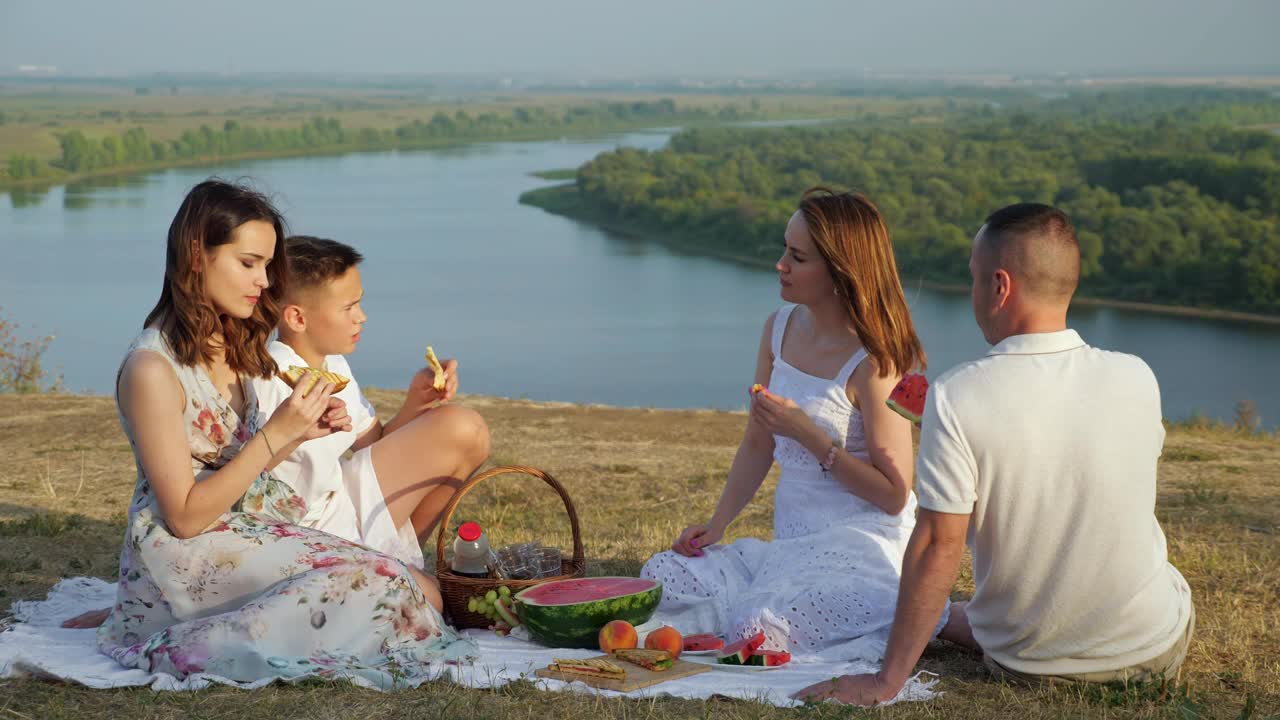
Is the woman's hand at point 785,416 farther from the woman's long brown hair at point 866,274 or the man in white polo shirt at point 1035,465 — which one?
the man in white polo shirt at point 1035,465

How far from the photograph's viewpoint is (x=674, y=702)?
3.27 meters

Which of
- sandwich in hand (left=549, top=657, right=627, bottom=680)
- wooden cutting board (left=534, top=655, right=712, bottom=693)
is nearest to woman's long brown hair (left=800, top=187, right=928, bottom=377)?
wooden cutting board (left=534, top=655, right=712, bottom=693)

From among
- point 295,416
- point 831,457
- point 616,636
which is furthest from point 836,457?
point 295,416

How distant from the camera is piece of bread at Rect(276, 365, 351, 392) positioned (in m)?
3.39

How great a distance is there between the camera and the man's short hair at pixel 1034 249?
2.92m

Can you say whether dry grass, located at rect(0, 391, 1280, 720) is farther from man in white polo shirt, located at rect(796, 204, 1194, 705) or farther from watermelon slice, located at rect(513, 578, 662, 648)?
watermelon slice, located at rect(513, 578, 662, 648)

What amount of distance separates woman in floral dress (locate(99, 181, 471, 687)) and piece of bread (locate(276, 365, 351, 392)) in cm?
4

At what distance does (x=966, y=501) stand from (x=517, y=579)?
1.67m

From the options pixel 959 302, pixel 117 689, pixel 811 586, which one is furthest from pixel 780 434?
pixel 959 302

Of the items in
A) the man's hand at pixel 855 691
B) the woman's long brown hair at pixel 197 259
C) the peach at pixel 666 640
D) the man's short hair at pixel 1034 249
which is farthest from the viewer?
the peach at pixel 666 640

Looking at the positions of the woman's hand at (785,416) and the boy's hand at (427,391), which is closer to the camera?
the woman's hand at (785,416)

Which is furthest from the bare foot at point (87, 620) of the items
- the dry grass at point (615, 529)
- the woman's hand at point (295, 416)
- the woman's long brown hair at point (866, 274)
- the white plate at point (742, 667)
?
the woman's long brown hair at point (866, 274)

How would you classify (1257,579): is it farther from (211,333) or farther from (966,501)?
(211,333)

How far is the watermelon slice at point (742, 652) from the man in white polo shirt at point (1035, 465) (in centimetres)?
54
